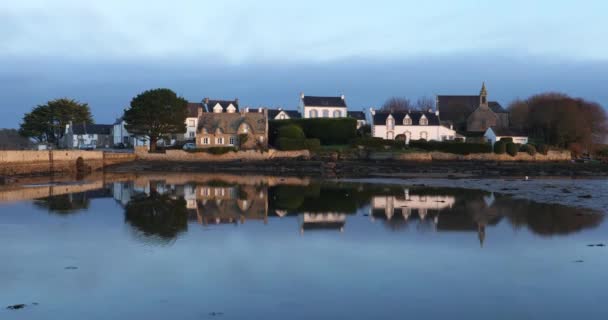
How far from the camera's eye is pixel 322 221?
18875 mm

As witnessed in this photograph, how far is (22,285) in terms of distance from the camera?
408 inches

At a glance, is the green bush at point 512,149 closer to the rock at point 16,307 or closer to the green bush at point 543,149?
the green bush at point 543,149

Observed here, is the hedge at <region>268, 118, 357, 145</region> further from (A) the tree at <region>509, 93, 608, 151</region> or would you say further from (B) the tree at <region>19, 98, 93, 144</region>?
(B) the tree at <region>19, 98, 93, 144</region>

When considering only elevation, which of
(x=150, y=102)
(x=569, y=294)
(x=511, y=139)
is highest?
(x=150, y=102)

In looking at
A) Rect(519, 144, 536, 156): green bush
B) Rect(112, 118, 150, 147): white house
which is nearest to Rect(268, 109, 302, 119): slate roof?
Rect(112, 118, 150, 147): white house

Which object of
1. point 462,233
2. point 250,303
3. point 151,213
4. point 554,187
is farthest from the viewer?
point 554,187

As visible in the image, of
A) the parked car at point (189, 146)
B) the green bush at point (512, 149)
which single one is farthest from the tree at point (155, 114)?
the green bush at point (512, 149)

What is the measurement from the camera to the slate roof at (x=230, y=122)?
56.3m

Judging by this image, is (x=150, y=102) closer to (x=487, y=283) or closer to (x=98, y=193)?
(x=98, y=193)

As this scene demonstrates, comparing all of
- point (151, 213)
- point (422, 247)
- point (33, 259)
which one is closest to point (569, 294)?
point (422, 247)

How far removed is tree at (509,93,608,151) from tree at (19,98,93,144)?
183 ft

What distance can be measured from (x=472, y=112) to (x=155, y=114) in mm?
36640

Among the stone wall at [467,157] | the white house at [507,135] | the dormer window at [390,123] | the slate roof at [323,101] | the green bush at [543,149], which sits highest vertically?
the slate roof at [323,101]

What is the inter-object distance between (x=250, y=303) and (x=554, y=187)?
91.2 ft
